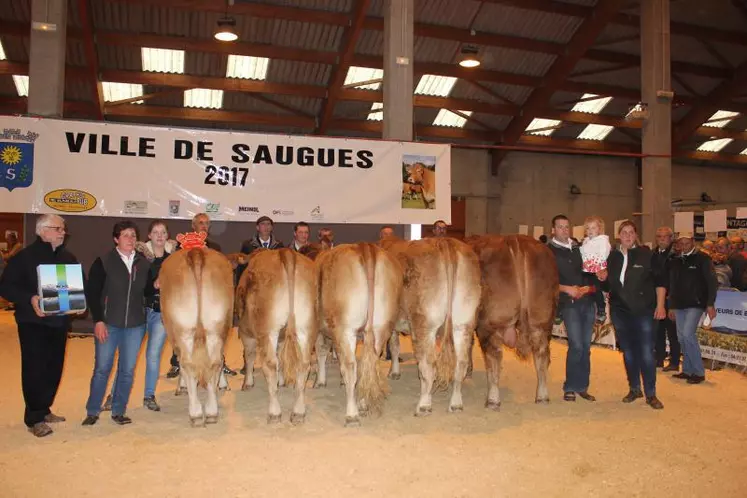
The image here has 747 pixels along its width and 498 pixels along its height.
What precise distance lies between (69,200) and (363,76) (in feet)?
34.1

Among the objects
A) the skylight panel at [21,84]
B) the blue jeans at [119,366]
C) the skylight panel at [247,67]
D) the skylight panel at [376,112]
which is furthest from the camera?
the skylight panel at [376,112]

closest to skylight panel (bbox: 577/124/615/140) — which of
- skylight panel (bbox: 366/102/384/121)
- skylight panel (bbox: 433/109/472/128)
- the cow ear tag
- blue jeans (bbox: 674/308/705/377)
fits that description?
skylight panel (bbox: 433/109/472/128)

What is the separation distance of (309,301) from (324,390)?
6.15ft

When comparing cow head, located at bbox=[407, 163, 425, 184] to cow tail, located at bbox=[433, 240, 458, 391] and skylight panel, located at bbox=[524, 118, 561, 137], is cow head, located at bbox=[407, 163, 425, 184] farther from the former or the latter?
skylight panel, located at bbox=[524, 118, 561, 137]

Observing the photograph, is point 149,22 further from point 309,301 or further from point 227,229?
point 309,301

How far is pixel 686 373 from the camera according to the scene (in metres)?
7.07

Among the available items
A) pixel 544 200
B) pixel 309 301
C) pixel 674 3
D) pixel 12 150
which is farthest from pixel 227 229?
pixel 544 200

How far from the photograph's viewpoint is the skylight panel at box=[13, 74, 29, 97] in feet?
50.1

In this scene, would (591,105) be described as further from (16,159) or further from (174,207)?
(16,159)

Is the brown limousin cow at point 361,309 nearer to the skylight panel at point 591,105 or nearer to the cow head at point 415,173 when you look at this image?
the cow head at point 415,173

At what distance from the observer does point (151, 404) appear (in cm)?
543

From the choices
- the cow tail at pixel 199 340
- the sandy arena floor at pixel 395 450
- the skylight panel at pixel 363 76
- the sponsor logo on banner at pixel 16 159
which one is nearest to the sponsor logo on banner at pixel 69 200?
the sponsor logo on banner at pixel 16 159

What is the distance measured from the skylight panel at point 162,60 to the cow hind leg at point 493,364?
12821 millimetres

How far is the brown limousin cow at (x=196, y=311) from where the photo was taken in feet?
15.4
